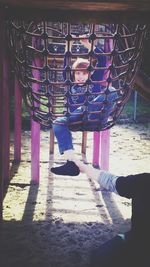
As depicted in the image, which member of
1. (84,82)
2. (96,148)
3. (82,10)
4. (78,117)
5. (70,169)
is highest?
(82,10)

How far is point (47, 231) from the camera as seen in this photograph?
1.63m

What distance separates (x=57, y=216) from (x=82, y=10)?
1091 mm

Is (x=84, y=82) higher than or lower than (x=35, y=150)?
higher

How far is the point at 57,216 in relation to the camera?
1.81 meters

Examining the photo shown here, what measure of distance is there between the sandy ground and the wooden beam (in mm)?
864

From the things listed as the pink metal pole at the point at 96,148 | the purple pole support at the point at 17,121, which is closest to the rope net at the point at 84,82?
the purple pole support at the point at 17,121

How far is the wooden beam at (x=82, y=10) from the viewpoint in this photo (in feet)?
3.22

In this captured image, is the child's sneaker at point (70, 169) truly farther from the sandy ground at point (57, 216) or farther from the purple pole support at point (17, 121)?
the purple pole support at point (17, 121)

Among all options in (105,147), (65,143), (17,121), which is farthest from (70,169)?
(17,121)

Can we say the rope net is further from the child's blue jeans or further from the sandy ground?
the sandy ground

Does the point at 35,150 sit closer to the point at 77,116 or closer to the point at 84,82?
the point at 77,116

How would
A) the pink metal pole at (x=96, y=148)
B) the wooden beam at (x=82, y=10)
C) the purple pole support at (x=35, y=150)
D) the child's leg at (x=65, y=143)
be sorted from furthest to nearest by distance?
the pink metal pole at (x=96, y=148)
the purple pole support at (x=35, y=150)
the child's leg at (x=65, y=143)
the wooden beam at (x=82, y=10)

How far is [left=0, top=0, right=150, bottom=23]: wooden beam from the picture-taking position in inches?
38.6

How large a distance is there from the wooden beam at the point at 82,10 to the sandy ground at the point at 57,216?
34.0 inches
